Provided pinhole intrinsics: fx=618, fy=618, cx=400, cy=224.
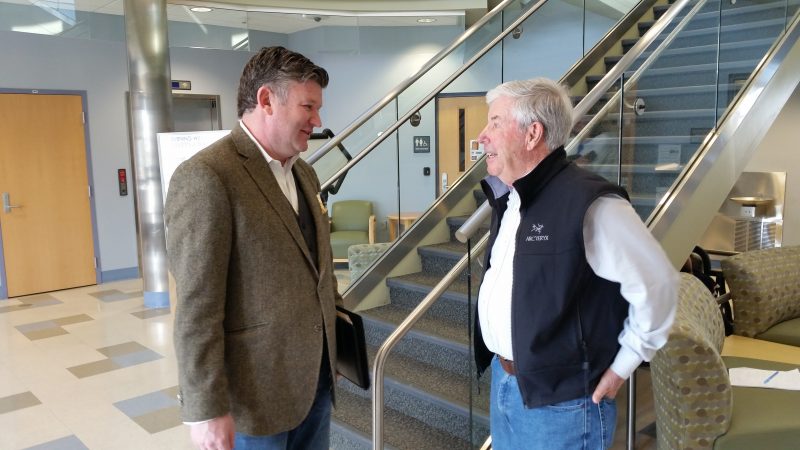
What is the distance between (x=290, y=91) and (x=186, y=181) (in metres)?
0.33

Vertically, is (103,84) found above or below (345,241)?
above

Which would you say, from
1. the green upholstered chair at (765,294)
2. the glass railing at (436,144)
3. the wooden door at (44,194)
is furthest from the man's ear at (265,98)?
the wooden door at (44,194)

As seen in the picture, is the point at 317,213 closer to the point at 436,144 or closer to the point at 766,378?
the point at 766,378

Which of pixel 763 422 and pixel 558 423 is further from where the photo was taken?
pixel 763 422

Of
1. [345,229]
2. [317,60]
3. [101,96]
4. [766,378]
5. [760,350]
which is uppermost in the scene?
[317,60]

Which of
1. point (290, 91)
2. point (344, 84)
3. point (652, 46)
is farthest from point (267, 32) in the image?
point (290, 91)

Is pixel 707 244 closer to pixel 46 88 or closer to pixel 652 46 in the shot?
pixel 652 46

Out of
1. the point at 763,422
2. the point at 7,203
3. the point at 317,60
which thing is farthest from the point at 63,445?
the point at 317,60

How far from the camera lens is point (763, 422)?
2396mm

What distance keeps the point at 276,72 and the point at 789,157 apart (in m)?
7.52

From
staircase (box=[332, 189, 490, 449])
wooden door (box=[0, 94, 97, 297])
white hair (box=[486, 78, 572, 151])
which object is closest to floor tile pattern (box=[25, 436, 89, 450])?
staircase (box=[332, 189, 490, 449])

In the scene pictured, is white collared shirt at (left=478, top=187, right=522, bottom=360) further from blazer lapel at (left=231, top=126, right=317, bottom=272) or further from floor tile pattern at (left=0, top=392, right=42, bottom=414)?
floor tile pattern at (left=0, top=392, right=42, bottom=414)

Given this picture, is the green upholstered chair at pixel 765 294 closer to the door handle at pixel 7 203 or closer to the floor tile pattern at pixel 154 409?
the floor tile pattern at pixel 154 409

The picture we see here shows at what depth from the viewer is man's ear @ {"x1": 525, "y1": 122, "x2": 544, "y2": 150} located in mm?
1560
